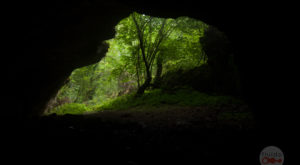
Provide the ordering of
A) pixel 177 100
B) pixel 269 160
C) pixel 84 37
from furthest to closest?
1. pixel 177 100
2. pixel 84 37
3. pixel 269 160

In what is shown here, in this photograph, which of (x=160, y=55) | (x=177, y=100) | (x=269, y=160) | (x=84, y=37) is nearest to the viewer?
(x=269, y=160)

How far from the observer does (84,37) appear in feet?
21.2

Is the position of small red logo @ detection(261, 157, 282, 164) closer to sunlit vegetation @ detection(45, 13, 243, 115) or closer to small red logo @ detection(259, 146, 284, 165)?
small red logo @ detection(259, 146, 284, 165)

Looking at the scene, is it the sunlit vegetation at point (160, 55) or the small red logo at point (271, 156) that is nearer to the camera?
the small red logo at point (271, 156)

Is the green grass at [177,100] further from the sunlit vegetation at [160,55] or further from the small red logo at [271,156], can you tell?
the small red logo at [271,156]

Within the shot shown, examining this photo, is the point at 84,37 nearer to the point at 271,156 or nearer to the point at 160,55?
the point at 160,55

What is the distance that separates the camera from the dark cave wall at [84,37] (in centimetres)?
225

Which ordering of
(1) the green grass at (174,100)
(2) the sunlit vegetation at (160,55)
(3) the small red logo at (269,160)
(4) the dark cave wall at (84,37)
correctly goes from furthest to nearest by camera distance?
1. (2) the sunlit vegetation at (160,55)
2. (1) the green grass at (174,100)
3. (4) the dark cave wall at (84,37)
4. (3) the small red logo at (269,160)

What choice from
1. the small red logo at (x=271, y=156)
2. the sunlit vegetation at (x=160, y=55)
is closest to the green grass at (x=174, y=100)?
the sunlit vegetation at (x=160, y=55)

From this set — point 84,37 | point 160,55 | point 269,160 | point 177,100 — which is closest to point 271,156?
point 269,160

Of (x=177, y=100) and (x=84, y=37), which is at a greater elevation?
(x=84, y=37)

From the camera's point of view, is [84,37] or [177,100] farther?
[177,100]

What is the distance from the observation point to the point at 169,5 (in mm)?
3809

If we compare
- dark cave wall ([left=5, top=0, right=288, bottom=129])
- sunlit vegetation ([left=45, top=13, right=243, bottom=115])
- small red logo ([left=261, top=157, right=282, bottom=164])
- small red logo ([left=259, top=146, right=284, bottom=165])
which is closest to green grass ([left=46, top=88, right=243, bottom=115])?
sunlit vegetation ([left=45, top=13, right=243, bottom=115])
